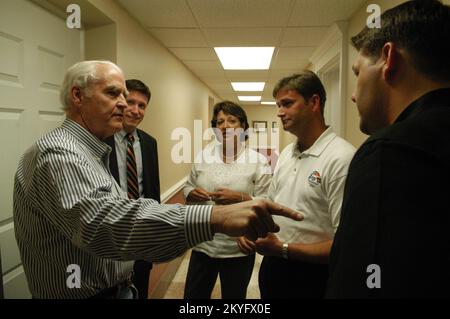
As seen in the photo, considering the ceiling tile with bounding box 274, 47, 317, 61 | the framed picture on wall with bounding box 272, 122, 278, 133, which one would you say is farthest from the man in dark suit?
the framed picture on wall with bounding box 272, 122, 278, 133

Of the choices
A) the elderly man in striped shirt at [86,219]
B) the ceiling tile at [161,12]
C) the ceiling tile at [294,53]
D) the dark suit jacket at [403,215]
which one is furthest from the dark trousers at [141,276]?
the ceiling tile at [294,53]

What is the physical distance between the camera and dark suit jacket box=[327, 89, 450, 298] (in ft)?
1.58

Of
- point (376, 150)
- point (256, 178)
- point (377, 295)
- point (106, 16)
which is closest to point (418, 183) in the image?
point (376, 150)

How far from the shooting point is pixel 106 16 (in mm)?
2137

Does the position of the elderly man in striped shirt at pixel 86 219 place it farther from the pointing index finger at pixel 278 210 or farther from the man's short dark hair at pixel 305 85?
the man's short dark hair at pixel 305 85

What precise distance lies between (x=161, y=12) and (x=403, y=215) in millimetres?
2486

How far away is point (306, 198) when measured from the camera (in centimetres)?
129

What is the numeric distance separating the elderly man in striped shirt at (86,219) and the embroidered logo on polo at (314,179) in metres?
0.46

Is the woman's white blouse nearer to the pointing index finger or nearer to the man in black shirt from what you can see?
the pointing index finger

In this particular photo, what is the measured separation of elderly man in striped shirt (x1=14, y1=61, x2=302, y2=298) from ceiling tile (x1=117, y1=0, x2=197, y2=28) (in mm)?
1518

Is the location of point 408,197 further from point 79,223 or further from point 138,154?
point 138,154

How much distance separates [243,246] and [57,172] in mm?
879

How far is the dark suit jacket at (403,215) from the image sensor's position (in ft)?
1.58
